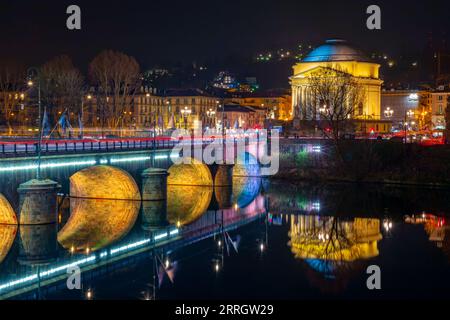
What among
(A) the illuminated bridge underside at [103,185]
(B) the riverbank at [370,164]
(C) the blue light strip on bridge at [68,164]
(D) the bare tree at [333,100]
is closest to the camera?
(C) the blue light strip on bridge at [68,164]

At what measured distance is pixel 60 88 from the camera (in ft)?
281

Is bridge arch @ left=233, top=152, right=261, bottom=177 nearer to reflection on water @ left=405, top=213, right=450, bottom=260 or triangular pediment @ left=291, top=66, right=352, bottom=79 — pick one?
reflection on water @ left=405, top=213, right=450, bottom=260

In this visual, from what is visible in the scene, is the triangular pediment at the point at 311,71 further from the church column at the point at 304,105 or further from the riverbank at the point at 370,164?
the riverbank at the point at 370,164

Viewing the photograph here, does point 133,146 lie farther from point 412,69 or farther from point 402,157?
point 412,69

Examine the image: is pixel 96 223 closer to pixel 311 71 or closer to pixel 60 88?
pixel 60 88

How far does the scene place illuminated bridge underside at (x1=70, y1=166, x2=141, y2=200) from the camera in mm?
54062

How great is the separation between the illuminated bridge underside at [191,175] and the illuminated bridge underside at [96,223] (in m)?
13.9

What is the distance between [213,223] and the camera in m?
50.1

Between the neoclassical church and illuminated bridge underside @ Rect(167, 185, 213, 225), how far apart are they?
201 ft

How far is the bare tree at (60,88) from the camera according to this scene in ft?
278

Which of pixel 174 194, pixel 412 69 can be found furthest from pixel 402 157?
pixel 412 69

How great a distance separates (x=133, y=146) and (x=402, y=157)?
1471 inches

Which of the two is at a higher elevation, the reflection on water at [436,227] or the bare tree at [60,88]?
the bare tree at [60,88]

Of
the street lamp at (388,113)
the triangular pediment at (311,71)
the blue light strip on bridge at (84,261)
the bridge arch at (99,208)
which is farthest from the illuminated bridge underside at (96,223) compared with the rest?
the street lamp at (388,113)
